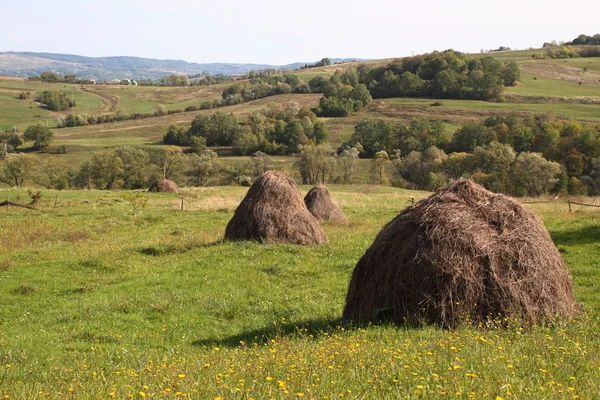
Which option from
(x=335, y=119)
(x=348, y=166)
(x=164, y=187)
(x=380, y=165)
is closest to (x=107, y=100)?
(x=335, y=119)

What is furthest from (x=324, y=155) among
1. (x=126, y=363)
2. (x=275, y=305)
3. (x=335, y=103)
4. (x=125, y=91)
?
(x=125, y=91)

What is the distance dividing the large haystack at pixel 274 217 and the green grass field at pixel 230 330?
0.87 metres

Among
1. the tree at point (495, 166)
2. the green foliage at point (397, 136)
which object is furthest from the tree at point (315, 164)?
the tree at point (495, 166)

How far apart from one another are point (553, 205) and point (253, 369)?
31.4 meters

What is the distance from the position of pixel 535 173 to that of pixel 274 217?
2118 inches

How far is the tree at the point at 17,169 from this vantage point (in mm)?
72438

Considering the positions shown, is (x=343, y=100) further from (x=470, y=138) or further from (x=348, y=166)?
(x=348, y=166)

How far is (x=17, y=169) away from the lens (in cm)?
7256

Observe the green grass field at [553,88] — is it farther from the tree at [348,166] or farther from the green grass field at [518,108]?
the tree at [348,166]

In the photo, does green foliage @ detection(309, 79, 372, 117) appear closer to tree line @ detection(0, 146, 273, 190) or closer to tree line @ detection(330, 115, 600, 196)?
tree line @ detection(330, 115, 600, 196)

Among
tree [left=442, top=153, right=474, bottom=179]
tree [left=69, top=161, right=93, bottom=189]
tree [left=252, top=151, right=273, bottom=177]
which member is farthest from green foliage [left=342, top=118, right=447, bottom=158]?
tree [left=69, top=161, right=93, bottom=189]

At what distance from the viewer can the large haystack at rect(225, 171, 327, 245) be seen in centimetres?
2162

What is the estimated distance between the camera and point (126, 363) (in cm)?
908

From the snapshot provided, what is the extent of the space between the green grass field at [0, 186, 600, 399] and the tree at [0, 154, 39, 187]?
156 feet
